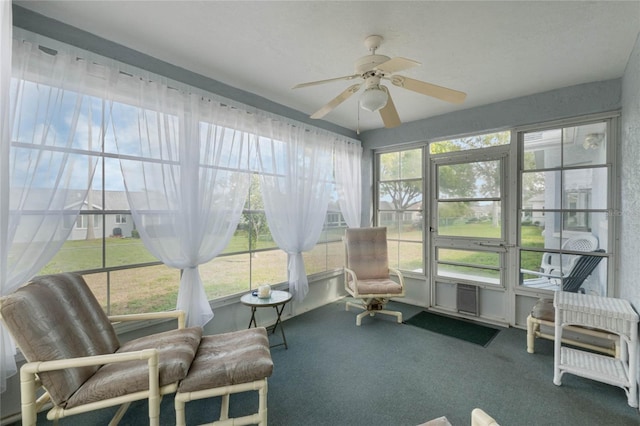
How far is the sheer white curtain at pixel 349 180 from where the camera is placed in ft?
13.9

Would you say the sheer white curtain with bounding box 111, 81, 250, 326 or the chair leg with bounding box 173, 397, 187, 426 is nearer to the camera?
the chair leg with bounding box 173, 397, 187, 426

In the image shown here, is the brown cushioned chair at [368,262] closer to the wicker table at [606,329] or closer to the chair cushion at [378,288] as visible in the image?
the chair cushion at [378,288]

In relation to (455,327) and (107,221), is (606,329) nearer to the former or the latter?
(455,327)

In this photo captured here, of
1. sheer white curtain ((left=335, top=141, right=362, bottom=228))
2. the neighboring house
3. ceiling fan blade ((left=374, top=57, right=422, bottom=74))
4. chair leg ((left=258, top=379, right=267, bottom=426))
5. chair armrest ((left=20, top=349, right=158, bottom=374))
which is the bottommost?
chair leg ((left=258, top=379, right=267, bottom=426))

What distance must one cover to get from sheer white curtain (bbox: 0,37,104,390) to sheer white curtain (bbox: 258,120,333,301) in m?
1.61

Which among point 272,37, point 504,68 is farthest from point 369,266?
point 272,37

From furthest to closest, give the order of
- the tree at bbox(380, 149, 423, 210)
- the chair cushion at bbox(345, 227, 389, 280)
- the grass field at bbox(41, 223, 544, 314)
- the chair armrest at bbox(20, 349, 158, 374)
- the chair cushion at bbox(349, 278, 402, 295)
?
the tree at bbox(380, 149, 423, 210), the chair cushion at bbox(345, 227, 389, 280), the chair cushion at bbox(349, 278, 402, 295), the grass field at bbox(41, 223, 544, 314), the chair armrest at bbox(20, 349, 158, 374)

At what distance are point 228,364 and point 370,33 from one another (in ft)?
8.01

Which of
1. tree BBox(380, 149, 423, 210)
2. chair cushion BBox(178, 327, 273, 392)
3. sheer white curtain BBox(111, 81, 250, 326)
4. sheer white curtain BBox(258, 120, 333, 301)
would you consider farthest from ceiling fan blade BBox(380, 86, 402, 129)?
chair cushion BBox(178, 327, 273, 392)

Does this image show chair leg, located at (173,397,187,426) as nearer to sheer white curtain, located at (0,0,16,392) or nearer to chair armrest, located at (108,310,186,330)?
chair armrest, located at (108,310,186,330)

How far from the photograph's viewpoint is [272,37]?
83.0 inches

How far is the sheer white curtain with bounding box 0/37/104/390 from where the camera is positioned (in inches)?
66.3

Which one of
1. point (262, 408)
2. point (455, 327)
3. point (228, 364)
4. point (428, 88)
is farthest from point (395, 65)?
point (455, 327)

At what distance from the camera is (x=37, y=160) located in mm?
1802
